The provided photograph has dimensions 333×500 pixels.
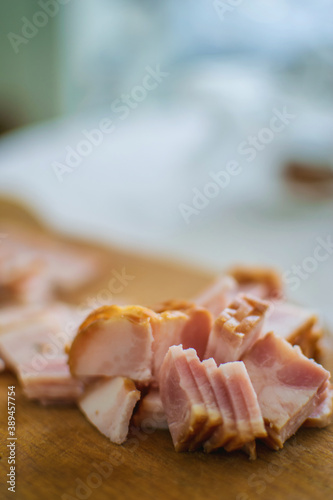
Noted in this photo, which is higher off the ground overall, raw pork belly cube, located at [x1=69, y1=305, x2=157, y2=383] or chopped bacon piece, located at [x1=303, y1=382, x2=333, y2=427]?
chopped bacon piece, located at [x1=303, y1=382, x2=333, y2=427]

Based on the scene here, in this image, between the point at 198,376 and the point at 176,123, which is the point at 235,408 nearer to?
the point at 198,376

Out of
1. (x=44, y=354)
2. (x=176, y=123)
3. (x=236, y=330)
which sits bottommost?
(x=44, y=354)

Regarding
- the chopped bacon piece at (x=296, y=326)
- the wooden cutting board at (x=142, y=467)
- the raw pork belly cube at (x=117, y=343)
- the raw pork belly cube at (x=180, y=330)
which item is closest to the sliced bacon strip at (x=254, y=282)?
the chopped bacon piece at (x=296, y=326)

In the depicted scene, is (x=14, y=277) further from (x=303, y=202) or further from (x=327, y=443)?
(x=303, y=202)

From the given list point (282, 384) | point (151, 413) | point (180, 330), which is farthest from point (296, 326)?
point (151, 413)

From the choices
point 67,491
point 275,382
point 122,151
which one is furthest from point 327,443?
point 122,151

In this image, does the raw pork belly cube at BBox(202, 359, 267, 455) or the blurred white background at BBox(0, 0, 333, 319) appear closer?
the raw pork belly cube at BBox(202, 359, 267, 455)

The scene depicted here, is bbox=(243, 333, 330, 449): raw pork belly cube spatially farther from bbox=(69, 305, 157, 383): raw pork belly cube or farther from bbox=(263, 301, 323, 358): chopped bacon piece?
bbox=(69, 305, 157, 383): raw pork belly cube

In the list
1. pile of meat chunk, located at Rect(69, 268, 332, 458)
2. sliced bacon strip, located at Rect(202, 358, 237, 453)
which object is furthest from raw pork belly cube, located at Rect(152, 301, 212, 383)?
sliced bacon strip, located at Rect(202, 358, 237, 453)
